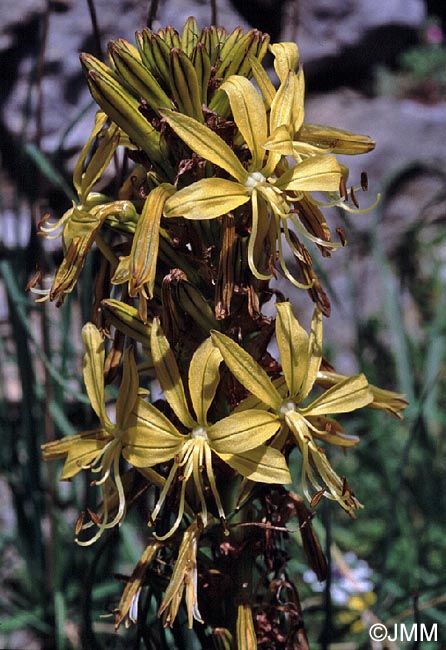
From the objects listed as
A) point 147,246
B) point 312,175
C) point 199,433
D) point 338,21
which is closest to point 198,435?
point 199,433

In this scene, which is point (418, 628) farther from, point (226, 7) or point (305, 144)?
point (226, 7)

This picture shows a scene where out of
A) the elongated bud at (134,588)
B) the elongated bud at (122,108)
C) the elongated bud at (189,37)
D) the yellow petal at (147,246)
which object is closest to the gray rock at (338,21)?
the elongated bud at (189,37)

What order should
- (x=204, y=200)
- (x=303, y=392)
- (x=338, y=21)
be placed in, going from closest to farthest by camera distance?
(x=204, y=200), (x=303, y=392), (x=338, y=21)

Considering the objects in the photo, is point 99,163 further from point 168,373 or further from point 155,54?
point 168,373

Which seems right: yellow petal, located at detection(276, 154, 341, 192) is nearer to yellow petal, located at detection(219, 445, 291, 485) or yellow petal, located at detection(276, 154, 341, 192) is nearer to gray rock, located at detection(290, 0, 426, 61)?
yellow petal, located at detection(219, 445, 291, 485)

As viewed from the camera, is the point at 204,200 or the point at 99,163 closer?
the point at 204,200

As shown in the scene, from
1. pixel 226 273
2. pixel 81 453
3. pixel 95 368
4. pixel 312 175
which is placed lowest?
pixel 81 453

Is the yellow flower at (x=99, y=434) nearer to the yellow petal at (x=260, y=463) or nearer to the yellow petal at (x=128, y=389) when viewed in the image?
the yellow petal at (x=128, y=389)
